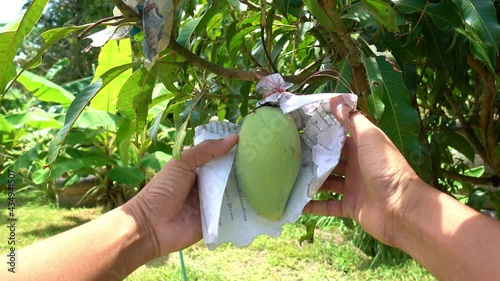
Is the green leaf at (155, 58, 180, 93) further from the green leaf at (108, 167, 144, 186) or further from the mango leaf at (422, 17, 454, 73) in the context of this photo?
the green leaf at (108, 167, 144, 186)

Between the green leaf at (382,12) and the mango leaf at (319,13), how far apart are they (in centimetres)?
6

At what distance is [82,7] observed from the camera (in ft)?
23.8

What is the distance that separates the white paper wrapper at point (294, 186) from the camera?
35.2 inches

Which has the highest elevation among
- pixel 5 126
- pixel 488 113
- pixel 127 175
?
pixel 488 113

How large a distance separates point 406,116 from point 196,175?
40 cm

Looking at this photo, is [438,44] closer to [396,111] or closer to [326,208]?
[396,111]

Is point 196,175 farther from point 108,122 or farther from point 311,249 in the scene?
point 108,122

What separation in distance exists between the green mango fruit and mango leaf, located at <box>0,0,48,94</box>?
1.27 ft

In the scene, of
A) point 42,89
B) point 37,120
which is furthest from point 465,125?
point 37,120

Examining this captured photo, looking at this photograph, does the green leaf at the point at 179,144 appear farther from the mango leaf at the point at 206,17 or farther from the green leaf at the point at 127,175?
the green leaf at the point at 127,175

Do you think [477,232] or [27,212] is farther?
[27,212]

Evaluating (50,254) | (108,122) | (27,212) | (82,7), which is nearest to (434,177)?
(50,254)

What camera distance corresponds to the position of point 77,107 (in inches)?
38.6

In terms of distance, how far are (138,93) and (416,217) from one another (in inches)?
22.6
